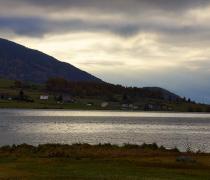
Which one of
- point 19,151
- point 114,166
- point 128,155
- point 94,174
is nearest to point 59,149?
point 19,151

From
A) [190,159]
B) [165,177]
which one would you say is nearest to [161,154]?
[190,159]

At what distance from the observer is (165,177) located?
4106 centimetres

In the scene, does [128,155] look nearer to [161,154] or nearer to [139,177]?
[161,154]

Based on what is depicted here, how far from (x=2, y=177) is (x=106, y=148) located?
26790 mm

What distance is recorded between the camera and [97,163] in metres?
50.2

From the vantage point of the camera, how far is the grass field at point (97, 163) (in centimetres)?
4197

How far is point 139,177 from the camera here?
40125mm

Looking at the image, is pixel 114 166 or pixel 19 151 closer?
pixel 114 166

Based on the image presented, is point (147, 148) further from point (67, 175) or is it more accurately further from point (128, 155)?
point (67, 175)

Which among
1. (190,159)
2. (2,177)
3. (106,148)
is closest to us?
(2,177)

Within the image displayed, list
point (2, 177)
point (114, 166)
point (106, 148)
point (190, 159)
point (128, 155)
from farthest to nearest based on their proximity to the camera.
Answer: point (106, 148)
point (128, 155)
point (190, 159)
point (114, 166)
point (2, 177)

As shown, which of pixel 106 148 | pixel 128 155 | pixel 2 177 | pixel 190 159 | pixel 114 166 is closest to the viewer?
pixel 2 177

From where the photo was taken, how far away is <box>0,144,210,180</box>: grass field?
4197 centimetres

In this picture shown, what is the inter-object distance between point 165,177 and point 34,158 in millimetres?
18425
